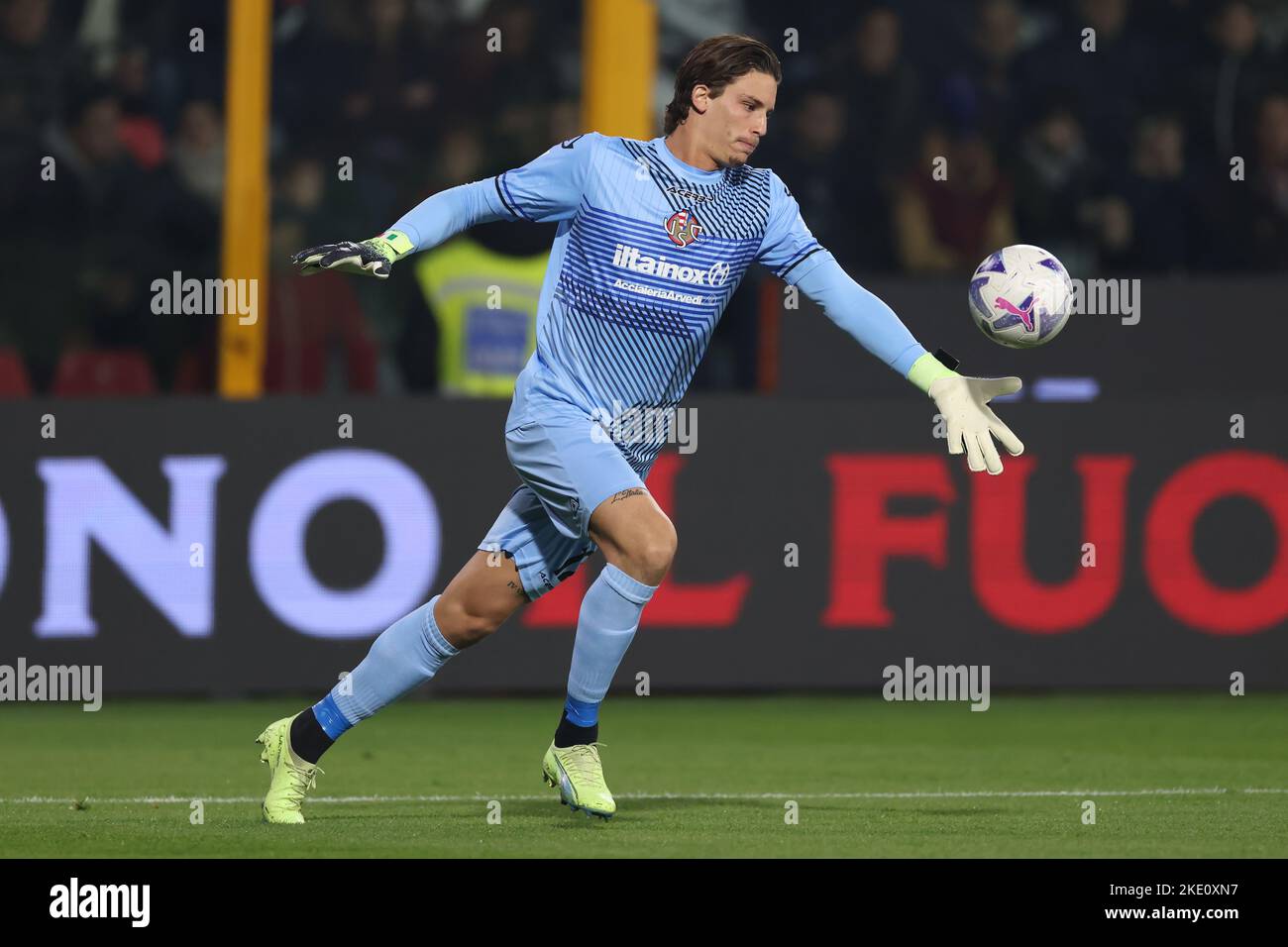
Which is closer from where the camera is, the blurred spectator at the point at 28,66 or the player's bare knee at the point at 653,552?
the player's bare knee at the point at 653,552

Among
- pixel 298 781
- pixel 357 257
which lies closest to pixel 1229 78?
pixel 357 257

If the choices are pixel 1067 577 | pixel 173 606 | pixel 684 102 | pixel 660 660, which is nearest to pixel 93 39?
pixel 173 606

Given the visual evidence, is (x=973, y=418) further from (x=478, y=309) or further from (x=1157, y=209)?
(x=1157, y=209)

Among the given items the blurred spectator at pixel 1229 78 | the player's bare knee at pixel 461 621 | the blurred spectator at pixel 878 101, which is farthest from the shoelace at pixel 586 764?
the blurred spectator at pixel 1229 78

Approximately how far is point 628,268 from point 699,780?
1.99 m

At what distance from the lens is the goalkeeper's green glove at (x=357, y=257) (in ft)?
19.0

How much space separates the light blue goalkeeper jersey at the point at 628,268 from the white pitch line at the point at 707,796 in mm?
1198

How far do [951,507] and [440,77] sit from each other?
4870mm

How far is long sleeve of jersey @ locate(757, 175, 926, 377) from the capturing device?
6.50 metres

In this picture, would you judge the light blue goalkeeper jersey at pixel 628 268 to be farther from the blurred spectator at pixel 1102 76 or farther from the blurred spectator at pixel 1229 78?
the blurred spectator at pixel 1229 78

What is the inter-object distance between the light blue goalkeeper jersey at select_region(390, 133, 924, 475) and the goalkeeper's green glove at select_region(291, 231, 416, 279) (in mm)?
353

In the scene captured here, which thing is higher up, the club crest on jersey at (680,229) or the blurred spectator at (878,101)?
the blurred spectator at (878,101)

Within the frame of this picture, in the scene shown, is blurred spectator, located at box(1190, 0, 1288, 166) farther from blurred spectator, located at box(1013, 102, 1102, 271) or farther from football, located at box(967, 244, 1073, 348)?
football, located at box(967, 244, 1073, 348)

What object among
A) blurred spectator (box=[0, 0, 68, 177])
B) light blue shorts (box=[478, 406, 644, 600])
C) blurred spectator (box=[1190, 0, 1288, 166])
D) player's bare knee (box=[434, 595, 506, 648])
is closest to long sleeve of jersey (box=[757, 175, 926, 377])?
light blue shorts (box=[478, 406, 644, 600])
